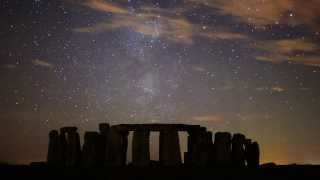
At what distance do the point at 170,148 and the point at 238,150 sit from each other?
124 inches

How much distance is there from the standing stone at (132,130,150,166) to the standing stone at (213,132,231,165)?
2.86 meters

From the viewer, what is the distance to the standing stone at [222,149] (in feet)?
85.2

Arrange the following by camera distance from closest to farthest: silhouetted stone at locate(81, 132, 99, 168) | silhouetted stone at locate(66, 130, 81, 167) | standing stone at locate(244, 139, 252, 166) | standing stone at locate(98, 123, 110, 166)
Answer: silhouetted stone at locate(81, 132, 99, 168) → standing stone at locate(98, 123, 110, 166) → silhouetted stone at locate(66, 130, 81, 167) → standing stone at locate(244, 139, 252, 166)

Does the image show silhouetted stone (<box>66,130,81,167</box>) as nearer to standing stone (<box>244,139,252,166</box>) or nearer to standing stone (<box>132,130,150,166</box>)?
standing stone (<box>132,130,150,166</box>)

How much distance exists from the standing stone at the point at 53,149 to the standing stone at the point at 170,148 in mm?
4370

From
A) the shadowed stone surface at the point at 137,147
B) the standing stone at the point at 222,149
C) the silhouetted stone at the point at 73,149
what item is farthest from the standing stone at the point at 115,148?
the standing stone at the point at 222,149

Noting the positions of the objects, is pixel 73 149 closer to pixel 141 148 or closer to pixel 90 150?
pixel 90 150

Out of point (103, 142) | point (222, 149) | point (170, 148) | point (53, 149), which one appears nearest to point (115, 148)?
point (103, 142)

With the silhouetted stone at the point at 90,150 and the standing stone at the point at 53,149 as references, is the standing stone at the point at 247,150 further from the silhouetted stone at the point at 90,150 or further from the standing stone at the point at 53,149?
the standing stone at the point at 53,149

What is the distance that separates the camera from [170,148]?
2545 centimetres

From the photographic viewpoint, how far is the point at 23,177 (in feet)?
66.2

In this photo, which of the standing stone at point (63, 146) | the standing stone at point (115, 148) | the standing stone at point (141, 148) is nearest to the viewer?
the standing stone at point (141, 148)

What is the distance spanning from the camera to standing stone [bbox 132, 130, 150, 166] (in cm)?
2520

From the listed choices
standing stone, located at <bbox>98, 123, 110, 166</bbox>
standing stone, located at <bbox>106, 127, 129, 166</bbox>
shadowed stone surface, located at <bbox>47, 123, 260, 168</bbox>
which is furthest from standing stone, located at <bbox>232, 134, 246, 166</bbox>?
standing stone, located at <bbox>98, 123, 110, 166</bbox>
